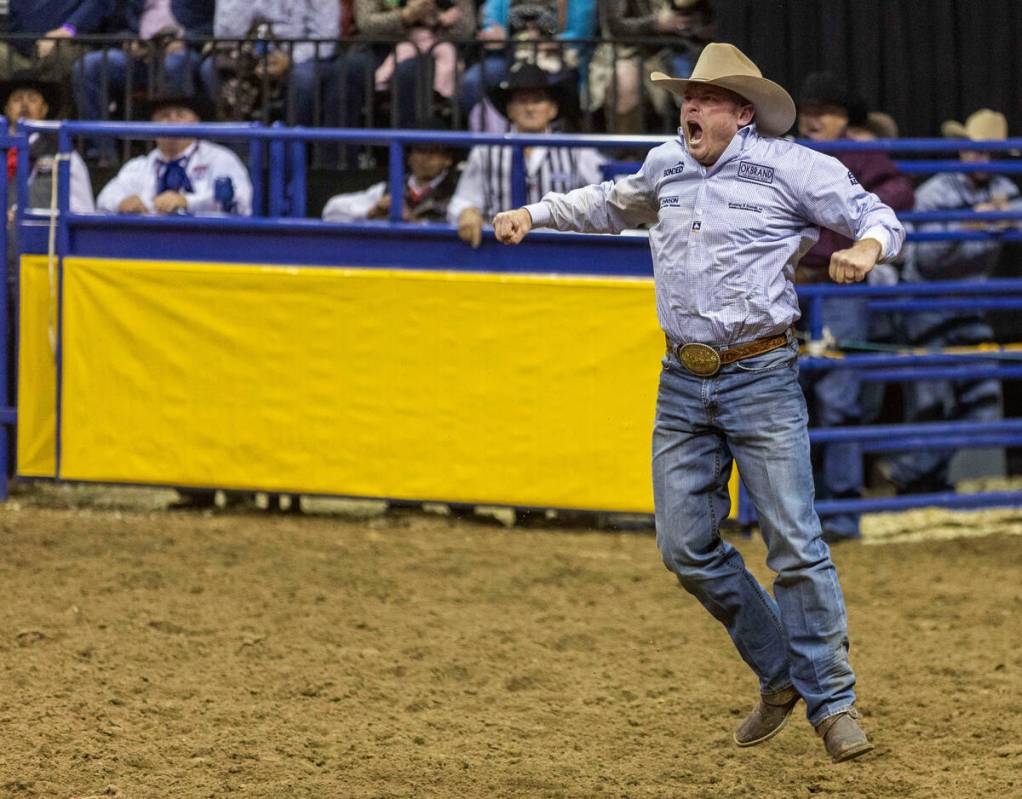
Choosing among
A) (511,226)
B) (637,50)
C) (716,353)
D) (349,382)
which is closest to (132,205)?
(349,382)

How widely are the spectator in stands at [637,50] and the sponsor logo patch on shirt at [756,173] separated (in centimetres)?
474

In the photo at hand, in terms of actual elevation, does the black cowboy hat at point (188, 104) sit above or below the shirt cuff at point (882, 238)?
above

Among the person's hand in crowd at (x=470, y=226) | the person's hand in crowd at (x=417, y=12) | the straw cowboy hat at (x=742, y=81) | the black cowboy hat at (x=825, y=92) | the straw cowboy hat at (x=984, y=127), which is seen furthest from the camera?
the person's hand in crowd at (x=417, y=12)

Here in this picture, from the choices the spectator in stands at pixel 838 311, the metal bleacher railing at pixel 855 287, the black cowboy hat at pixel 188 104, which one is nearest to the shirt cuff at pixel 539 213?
the metal bleacher railing at pixel 855 287

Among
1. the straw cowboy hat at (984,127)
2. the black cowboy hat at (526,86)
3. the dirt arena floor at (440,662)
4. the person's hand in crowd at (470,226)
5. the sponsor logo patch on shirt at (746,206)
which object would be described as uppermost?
the black cowboy hat at (526,86)

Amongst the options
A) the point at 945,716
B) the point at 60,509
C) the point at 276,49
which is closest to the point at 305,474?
the point at 60,509

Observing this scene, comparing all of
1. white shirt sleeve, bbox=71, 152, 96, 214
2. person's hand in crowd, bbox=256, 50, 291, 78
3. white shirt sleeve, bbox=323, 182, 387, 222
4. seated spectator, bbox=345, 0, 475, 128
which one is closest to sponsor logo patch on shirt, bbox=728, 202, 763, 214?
white shirt sleeve, bbox=323, 182, 387, 222

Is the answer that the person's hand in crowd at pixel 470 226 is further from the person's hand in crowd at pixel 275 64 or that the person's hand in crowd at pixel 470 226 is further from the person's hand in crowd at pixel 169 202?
the person's hand in crowd at pixel 275 64

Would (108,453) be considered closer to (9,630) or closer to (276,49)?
(9,630)

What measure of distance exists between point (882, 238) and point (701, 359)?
1.77ft

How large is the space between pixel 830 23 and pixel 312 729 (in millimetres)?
5513

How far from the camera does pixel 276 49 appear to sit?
29.7 ft

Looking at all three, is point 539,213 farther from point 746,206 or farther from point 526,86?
point 526,86

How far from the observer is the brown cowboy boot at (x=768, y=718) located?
4.39 m
